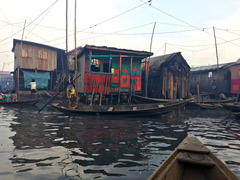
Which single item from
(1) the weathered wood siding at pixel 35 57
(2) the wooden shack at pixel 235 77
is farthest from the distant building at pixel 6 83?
(2) the wooden shack at pixel 235 77

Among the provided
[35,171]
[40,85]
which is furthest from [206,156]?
[40,85]

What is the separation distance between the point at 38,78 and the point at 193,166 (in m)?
20.9

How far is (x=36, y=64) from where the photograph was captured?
822 inches

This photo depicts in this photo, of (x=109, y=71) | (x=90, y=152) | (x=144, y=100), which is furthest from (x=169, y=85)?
(x=90, y=152)

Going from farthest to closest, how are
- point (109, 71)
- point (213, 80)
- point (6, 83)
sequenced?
point (6, 83)
point (213, 80)
point (109, 71)

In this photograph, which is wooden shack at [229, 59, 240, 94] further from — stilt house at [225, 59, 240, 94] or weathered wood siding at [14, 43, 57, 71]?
weathered wood siding at [14, 43, 57, 71]

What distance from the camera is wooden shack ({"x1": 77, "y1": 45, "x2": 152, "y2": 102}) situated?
541 inches

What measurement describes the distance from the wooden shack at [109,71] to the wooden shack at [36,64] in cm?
808

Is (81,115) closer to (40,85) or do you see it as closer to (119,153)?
(119,153)

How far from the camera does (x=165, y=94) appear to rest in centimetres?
1702

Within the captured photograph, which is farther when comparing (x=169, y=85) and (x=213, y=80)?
(x=213, y=80)

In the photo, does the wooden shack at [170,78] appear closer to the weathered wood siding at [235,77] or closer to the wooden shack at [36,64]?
the weathered wood siding at [235,77]

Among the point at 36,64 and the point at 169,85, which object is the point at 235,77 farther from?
the point at 36,64

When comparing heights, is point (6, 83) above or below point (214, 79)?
below
